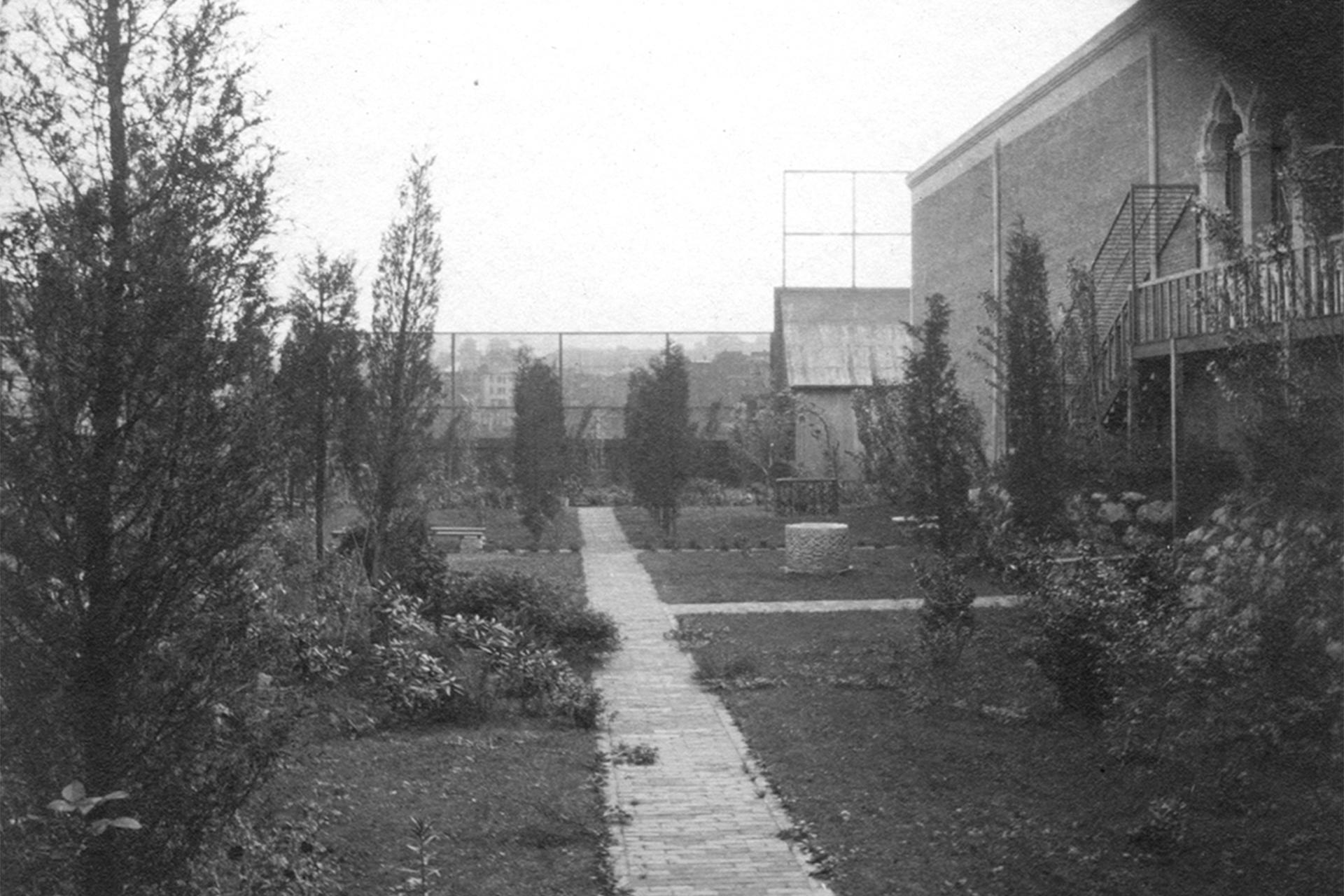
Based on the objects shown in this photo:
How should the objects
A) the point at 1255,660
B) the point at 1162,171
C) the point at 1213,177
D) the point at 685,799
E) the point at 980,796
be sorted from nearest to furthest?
the point at 1255,660 < the point at 980,796 < the point at 685,799 < the point at 1213,177 < the point at 1162,171

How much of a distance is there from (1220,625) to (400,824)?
4.23 m

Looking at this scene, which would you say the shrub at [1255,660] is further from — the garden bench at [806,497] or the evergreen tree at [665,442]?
the garden bench at [806,497]

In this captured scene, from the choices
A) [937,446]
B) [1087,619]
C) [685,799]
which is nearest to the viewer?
[685,799]

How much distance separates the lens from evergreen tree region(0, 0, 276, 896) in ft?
15.2

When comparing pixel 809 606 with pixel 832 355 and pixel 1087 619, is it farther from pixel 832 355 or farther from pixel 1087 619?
pixel 832 355

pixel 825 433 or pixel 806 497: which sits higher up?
pixel 825 433

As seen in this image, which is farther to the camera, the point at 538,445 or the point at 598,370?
the point at 598,370

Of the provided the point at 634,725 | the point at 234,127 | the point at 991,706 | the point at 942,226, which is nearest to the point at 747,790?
the point at 634,725

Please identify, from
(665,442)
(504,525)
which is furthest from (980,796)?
(504,525)

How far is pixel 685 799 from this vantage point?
7.86 m

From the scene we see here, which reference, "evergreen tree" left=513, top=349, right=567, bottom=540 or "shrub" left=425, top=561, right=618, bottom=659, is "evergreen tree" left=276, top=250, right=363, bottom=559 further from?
"evergreen tree" left=513, top=349, right=567, bottom=540

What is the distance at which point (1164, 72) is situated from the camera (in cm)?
1753

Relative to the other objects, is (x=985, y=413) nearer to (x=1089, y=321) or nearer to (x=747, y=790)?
(x=1089, y=321)

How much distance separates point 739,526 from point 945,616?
617 inches
